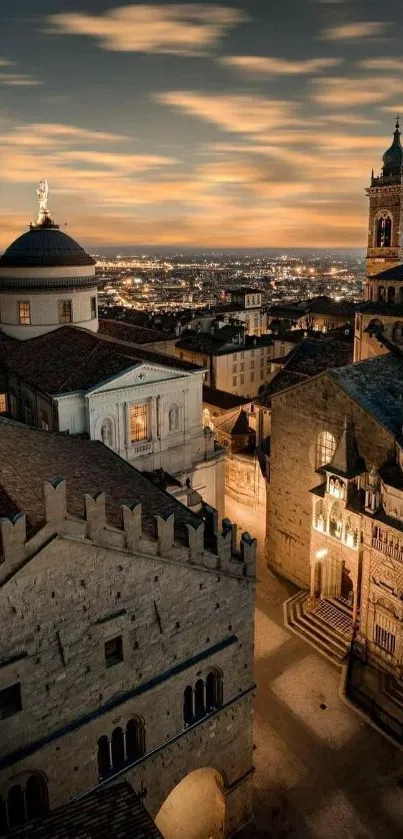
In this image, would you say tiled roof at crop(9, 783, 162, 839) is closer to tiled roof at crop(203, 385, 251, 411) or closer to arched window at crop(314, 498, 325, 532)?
arched window at crop(314, 498, 325, 532)

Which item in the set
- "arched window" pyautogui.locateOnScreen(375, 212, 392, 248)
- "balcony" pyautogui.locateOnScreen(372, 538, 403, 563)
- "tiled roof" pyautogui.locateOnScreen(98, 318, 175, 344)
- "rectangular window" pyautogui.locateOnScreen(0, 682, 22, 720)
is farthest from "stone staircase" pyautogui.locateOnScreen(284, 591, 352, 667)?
"arched window" pyautogui.locateOnScreen(375, 212, 392, 248)

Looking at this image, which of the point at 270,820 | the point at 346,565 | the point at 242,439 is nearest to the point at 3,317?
the point at 242,439

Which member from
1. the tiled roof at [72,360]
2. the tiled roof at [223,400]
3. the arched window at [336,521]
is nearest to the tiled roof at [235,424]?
the tiled roof at [223,400]

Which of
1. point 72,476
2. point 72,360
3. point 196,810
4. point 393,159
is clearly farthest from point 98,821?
point 393,159

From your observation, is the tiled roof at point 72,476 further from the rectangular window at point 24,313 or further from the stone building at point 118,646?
the rectangular window at point 24,313

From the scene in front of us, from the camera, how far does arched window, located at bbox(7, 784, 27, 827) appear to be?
17.0 m

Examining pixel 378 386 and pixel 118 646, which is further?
pixel 378 386

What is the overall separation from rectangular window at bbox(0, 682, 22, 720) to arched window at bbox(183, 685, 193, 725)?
6359mm

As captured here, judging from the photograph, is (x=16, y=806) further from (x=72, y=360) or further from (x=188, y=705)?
(x=72, y=360)

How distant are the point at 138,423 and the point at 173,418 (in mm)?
2525

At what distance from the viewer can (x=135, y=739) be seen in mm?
19750

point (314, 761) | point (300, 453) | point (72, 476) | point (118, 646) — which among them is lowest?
point (314, 761)

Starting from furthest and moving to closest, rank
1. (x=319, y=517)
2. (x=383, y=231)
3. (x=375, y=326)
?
(x=383, y=231)
(x=375, y=326)
(x=319, y=517)

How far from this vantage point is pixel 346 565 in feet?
110
